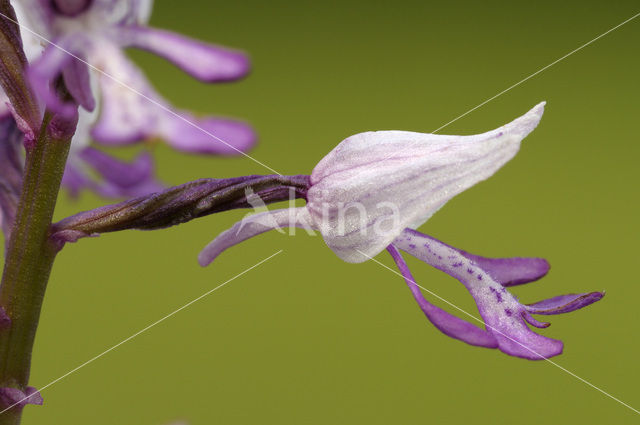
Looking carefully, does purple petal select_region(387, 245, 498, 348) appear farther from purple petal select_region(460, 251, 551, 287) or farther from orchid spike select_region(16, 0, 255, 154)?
orchid spike select_region(16, 0, 255, 154)

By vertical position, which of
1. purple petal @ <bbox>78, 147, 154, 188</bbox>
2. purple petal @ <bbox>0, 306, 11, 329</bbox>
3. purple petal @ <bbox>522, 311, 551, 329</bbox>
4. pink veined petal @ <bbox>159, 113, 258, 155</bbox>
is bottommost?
purple petal @ <bbox>522, 311, 551, 329</bbox>

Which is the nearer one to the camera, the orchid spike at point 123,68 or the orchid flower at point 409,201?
the orchid spike at point 123,68

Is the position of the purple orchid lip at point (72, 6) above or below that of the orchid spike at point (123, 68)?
above

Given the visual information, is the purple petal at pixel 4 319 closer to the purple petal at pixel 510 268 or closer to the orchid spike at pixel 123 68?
the orchid spike at pixel 123 68

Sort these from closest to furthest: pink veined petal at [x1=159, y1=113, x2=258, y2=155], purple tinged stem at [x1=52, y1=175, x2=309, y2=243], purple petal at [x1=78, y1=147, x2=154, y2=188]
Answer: pink veined petal at [x1=159, y1=113, x2=258, y2=155] < purple tinged stem at [x1=52, y1=175, x2=309, y2=243] < purple petal at [x1=78, y1=147, x2=154, y2=188]

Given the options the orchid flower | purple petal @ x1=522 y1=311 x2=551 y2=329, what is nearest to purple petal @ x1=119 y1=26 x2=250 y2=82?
the orchid flower

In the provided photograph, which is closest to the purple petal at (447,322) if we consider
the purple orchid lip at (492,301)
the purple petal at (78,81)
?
the purple orchid lip at (492,301)
